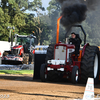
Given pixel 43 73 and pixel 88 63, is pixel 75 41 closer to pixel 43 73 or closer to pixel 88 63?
pixel 88 63

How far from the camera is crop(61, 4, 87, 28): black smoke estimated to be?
14078mm

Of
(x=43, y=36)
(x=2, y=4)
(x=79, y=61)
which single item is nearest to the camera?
(x=79, y=61)

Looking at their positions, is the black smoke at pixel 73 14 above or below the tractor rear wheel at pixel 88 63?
above

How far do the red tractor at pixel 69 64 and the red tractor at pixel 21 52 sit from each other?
428 inches

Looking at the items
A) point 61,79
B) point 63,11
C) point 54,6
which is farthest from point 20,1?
point 61,79

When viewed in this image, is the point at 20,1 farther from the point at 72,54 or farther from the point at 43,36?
the point at 72,54

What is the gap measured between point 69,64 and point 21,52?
13.2 meters

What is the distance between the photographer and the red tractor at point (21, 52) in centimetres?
2136

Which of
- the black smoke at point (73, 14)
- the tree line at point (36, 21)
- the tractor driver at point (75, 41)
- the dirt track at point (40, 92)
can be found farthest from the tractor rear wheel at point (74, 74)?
the tree line at point (36, 21)

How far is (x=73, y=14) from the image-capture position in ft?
46.3

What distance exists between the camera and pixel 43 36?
70.9 m

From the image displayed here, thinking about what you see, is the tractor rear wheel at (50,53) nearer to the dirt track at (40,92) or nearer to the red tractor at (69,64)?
the red tractor at (69,64)

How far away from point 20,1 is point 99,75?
49190 millimetres

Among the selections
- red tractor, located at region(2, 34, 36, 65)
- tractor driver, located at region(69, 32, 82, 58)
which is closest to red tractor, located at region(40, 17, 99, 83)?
tractor driver, located at region(69, 32, 82, 58)
